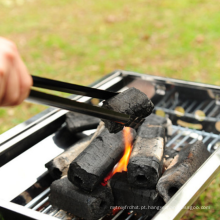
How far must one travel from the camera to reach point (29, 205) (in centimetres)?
185

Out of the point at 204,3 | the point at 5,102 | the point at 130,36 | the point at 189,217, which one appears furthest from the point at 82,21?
the point at 5,102

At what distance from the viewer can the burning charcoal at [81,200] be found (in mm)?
1689

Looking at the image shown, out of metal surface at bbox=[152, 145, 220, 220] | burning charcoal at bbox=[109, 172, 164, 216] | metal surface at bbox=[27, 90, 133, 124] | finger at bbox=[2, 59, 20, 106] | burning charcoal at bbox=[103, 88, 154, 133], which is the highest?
finger at bbox=[2, 59, 20, 106]

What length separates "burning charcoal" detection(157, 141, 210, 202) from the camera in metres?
1.66

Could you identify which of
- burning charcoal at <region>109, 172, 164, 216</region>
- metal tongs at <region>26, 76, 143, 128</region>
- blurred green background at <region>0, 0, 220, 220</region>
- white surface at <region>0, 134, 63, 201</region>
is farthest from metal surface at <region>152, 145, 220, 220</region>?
blurred green background at <region>0, 0, 220, 220</region>

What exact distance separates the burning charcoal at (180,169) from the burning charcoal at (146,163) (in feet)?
0.17

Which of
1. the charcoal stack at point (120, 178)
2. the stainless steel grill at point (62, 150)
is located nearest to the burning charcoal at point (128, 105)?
the charcoal stack at point (120, 178)

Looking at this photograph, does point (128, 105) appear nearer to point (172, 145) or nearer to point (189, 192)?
point (189, 192)

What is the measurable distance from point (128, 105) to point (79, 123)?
0.66m

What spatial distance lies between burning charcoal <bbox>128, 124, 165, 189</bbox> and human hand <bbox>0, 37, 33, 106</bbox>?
33.1 inches

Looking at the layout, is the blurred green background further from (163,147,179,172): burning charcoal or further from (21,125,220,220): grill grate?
(163,147,179,172): burning charcoal

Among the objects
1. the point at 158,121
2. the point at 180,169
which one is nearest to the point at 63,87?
the point at 180,169

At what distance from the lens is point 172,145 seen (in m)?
2.37

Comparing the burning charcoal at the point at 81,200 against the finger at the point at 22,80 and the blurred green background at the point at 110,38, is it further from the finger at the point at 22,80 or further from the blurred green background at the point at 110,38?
the blurred green background at the point at 110,38
